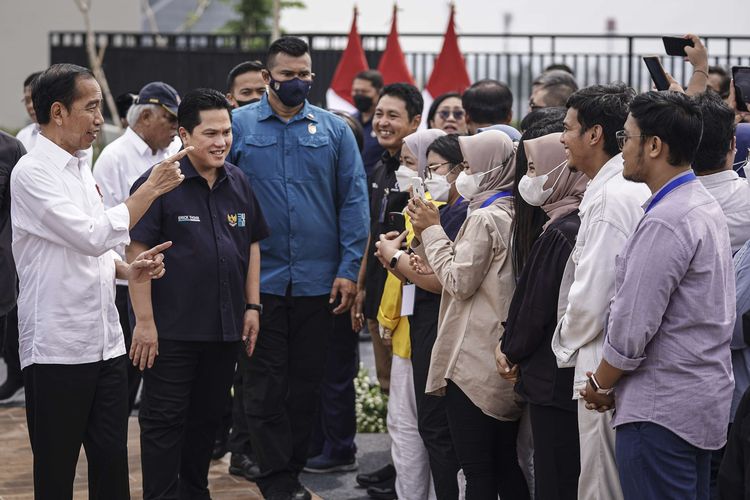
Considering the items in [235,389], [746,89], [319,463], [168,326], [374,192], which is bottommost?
[319,463]

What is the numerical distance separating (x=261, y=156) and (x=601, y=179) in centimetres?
263

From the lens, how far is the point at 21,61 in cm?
2002

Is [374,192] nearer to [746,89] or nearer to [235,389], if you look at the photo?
[235,389]

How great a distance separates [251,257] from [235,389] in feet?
4.37

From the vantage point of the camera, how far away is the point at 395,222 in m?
6.14

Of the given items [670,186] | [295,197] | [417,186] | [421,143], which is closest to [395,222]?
[421,143]

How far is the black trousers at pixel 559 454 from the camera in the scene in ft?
14.1

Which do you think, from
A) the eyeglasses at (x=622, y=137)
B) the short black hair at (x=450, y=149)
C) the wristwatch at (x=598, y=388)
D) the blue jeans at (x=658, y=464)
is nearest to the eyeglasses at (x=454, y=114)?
the short black hair at (x=450, y=149)

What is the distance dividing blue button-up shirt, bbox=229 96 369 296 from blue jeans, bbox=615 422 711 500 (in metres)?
2.78

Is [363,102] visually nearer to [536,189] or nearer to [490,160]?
[490,160]

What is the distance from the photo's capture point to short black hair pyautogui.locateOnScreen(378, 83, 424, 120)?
6871 mm

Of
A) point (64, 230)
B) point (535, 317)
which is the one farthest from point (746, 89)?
point (64, 230)

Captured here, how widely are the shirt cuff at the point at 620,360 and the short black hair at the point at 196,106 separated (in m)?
2.62

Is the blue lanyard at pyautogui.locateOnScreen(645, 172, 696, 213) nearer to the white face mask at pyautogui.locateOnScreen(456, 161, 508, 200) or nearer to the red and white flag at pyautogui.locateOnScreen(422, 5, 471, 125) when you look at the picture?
the white face mask at pyautogui.locateOnScreen(456, 161, 508, 200)
